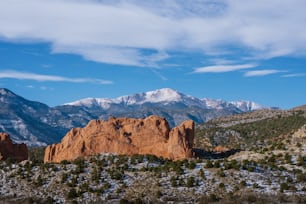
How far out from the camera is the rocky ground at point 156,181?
42250 mm

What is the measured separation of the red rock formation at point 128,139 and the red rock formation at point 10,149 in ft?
31.8

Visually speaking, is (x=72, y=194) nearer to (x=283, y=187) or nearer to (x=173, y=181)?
(x=173, y=181)

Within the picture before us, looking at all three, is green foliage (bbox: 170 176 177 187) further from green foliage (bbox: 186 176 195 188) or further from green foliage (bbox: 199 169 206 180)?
green foliage (bbox: 199 169 206 180)

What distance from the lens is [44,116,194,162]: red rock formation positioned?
3666 inches

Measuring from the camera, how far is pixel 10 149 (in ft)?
294

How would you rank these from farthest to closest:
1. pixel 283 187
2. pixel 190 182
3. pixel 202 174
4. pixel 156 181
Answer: pixel 202 174 < pixel 156 181 < pixel 190 182 < pixel 283 187

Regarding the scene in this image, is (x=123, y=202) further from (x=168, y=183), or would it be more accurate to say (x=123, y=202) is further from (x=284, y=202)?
(x=284, y=202)

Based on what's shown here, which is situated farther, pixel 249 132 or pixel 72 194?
pixel 249 132

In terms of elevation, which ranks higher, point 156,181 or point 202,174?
point 202,174

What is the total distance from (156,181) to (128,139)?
50.7 meters

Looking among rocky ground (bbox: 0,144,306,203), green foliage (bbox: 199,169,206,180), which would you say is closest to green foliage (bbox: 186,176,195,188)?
rocky ground (bbox: 0,144,306,203)

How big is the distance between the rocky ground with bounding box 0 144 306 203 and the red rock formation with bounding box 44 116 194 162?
34630mm

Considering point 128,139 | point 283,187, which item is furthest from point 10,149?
point 283,187

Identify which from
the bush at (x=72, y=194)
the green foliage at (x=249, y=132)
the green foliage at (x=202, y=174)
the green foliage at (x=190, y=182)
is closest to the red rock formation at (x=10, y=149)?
the bush at (x=72, y=194)
